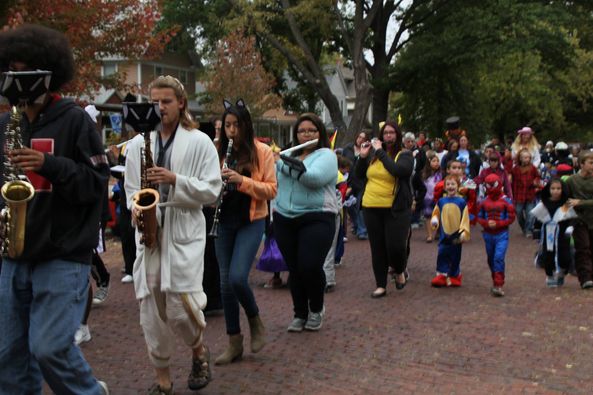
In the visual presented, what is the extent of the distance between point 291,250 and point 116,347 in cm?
166

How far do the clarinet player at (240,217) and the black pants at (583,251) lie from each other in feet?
15.9

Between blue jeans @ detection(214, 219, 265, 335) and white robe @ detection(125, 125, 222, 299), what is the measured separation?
3.19 ft

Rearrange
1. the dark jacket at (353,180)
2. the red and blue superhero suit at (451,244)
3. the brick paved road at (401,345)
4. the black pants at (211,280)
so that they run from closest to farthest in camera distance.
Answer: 1. the brick paved road at (401,345)
2. the black pants at (211,280)
3. the red and blue superhero suit at (451,244)
4. the dark jacket at (353,180)

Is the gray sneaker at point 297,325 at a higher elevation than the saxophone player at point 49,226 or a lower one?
lower

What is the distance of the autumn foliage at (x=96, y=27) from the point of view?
459 inches

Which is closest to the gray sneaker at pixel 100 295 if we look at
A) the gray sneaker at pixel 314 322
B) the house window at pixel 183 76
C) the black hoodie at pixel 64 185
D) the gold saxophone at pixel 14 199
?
the gray sneaker at pixel 314 322

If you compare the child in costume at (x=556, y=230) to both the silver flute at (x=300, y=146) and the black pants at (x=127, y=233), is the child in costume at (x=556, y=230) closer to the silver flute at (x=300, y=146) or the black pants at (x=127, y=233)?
the silver flute at (x=300, y=146)

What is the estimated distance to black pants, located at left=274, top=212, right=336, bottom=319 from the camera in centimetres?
680

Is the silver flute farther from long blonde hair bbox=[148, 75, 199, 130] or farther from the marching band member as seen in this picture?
long blonde hair bbox=[148, 75, 199, 130]

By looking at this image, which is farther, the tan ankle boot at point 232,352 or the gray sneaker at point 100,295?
the gray sneaker at point 100,295

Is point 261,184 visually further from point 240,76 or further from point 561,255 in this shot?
point 240,76

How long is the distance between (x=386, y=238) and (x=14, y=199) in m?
5.68

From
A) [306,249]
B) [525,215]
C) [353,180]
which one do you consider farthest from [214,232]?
[525,215]

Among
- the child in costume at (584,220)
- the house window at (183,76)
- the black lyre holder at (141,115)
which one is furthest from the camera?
the house window at (183,76)
